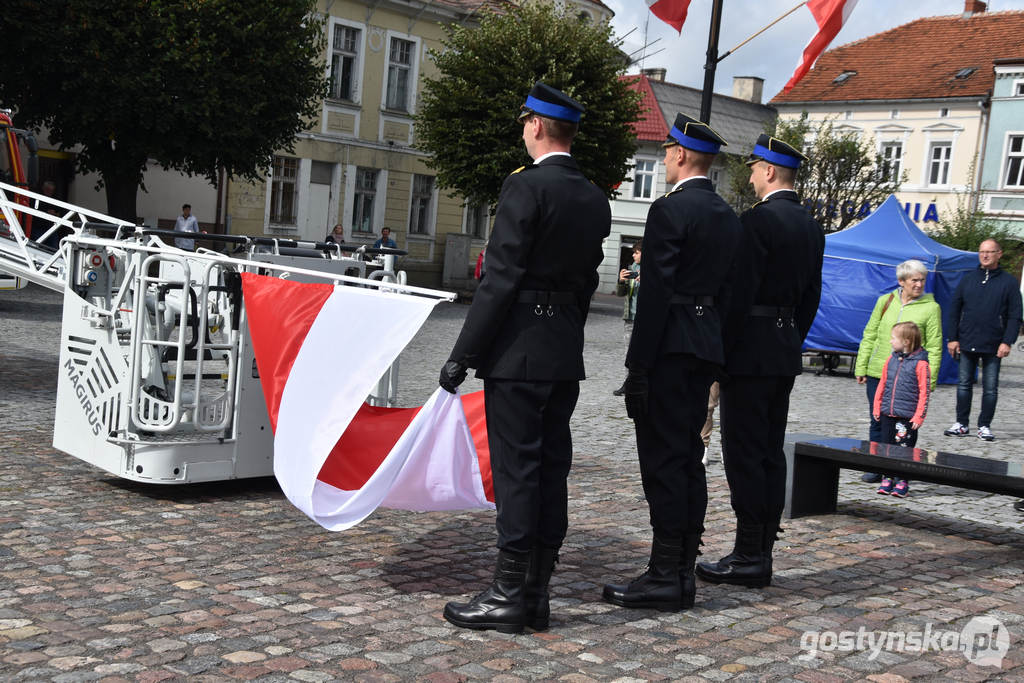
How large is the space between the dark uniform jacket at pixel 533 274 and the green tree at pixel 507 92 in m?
23.6

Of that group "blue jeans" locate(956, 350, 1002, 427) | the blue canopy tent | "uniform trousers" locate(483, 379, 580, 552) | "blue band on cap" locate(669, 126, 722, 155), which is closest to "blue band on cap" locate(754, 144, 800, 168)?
"blue band on cap" locate(669, 126, 722, 155)

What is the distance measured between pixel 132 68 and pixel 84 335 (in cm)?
1674

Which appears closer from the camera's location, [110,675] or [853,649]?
[110,675]

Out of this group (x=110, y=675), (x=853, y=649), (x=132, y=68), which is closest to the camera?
(x=110, y=675)

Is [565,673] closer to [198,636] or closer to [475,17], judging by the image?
[198,636]

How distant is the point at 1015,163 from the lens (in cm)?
4241

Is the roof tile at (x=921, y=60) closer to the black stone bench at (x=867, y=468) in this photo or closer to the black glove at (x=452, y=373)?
the black stone bench at (x=867, y=468)

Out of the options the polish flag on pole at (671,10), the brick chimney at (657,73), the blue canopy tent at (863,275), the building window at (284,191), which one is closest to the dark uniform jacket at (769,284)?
the polish flag on pole at (671,10)

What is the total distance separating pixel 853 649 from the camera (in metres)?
4.71

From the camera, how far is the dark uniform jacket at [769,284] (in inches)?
216

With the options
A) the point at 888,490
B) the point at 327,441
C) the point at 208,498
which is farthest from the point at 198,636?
the point at 888,490

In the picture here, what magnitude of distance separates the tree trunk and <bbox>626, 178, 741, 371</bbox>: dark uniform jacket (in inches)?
848

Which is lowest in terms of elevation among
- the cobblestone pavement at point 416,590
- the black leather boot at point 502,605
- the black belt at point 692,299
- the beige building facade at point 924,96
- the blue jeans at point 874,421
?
the cobblestone pavement at point 416,590

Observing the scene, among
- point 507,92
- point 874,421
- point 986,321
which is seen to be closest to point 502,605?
point 874,421
